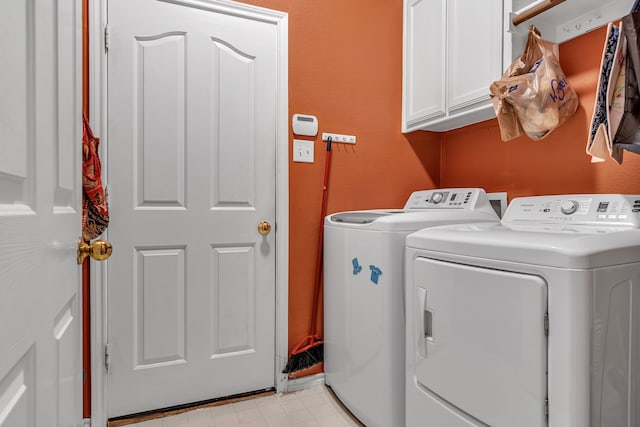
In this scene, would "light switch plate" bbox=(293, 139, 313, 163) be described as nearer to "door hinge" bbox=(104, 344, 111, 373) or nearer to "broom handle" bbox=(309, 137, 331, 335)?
"broom handle" bbox=(309, 137, 331, 335)

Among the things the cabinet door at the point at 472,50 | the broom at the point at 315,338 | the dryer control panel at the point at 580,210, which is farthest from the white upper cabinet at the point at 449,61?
the broom at the point at 315,338

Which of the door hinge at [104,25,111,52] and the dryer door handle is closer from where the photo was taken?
the dryer door handle

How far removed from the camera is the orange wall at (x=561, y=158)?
5.01ft

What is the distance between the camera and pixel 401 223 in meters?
1.49

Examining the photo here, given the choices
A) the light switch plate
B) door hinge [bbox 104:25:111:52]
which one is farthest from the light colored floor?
door hinge [bbox 104:25:111:52]

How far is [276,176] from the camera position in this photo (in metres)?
2.02

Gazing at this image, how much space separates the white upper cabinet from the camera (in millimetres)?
1713

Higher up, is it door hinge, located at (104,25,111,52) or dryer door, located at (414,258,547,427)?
door hinge, located at (104,25,111,52)

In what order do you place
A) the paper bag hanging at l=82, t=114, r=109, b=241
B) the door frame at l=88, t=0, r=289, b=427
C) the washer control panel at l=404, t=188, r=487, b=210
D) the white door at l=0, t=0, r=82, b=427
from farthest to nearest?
the washer control panel at l=404, t=188, r=487, b=210
the door frame at l=88, t=0, r=289, b=427
the paper bag hanging at l=82, t=114, r=109, b=241
the white door at l=0, t=0, r=82, b=427

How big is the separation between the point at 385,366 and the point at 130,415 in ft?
4.22

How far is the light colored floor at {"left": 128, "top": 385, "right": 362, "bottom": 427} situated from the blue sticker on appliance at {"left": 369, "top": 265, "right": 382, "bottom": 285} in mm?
753

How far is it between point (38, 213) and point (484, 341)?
1117mm

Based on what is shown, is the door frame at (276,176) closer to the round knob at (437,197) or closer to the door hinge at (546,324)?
the round knob at (437,197)

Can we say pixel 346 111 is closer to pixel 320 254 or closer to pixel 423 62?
pixel 423 62
